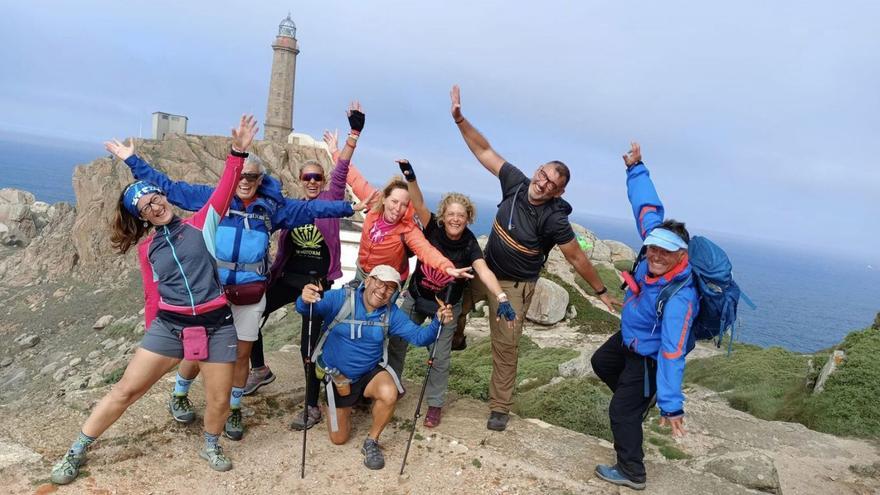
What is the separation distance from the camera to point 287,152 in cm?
5247

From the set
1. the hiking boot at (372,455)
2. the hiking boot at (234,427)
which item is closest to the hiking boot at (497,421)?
the hiking boot at (372,455)

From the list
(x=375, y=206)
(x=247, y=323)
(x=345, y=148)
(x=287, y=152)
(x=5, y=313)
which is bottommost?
(x=5, y=313)

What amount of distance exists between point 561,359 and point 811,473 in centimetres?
718

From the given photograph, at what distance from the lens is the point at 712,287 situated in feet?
16.2

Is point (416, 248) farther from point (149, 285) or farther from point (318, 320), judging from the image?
point (149, 285)

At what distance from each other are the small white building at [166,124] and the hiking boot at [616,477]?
6533cm

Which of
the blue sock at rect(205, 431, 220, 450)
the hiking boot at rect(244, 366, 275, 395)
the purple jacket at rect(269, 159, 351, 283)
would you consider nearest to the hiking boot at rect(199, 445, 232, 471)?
the blue sock at rect(205, 431, 220, 450)

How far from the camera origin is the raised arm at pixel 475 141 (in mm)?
6570

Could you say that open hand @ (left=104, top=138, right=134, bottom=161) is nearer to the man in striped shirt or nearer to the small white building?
the man in striped shirt

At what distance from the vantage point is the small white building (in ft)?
198

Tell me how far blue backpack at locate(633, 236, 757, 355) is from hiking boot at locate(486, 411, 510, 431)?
257cm

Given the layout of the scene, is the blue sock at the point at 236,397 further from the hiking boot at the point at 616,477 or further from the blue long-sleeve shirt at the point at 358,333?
the hiking boot at the point at 616,477

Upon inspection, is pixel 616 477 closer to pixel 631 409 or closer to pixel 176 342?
pixel 631 409

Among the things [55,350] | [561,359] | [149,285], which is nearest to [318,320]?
[149,285]
